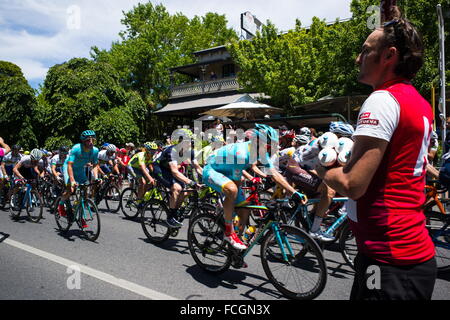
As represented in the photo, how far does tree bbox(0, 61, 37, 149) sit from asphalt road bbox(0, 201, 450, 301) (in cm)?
2117

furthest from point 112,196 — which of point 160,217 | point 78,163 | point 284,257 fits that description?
point 284,257

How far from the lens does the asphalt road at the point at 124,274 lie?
3957mm

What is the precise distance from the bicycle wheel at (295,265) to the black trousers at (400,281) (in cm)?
213

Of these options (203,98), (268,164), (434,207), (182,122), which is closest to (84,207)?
(268,164)

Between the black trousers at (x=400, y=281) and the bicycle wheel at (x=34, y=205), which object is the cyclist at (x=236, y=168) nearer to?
the black trousers at (x=400, y=281)

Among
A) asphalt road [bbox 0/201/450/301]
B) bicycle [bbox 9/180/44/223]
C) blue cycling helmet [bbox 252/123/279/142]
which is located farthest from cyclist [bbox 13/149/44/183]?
blue cycling helmet [bbox 252/123/279/142]

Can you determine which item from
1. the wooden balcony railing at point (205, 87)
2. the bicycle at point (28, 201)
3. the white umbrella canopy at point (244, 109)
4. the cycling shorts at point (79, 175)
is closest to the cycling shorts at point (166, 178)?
the cycling shorts at point (79, 175)

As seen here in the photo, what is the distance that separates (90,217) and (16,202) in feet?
13.6

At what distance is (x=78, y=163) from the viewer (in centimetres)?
710

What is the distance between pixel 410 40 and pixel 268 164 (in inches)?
118

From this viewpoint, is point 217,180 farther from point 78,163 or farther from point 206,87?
point 206,87

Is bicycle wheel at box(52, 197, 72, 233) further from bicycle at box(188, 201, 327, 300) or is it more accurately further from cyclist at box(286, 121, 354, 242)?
cyclist at box(286, 121, 354, 242)

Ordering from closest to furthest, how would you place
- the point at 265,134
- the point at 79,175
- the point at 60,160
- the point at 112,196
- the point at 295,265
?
the point at 295,265 → the point at 265,134 → the point at 79,175 → the point at 112,196 → the point at 60,160

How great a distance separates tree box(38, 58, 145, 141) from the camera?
74.5ft
